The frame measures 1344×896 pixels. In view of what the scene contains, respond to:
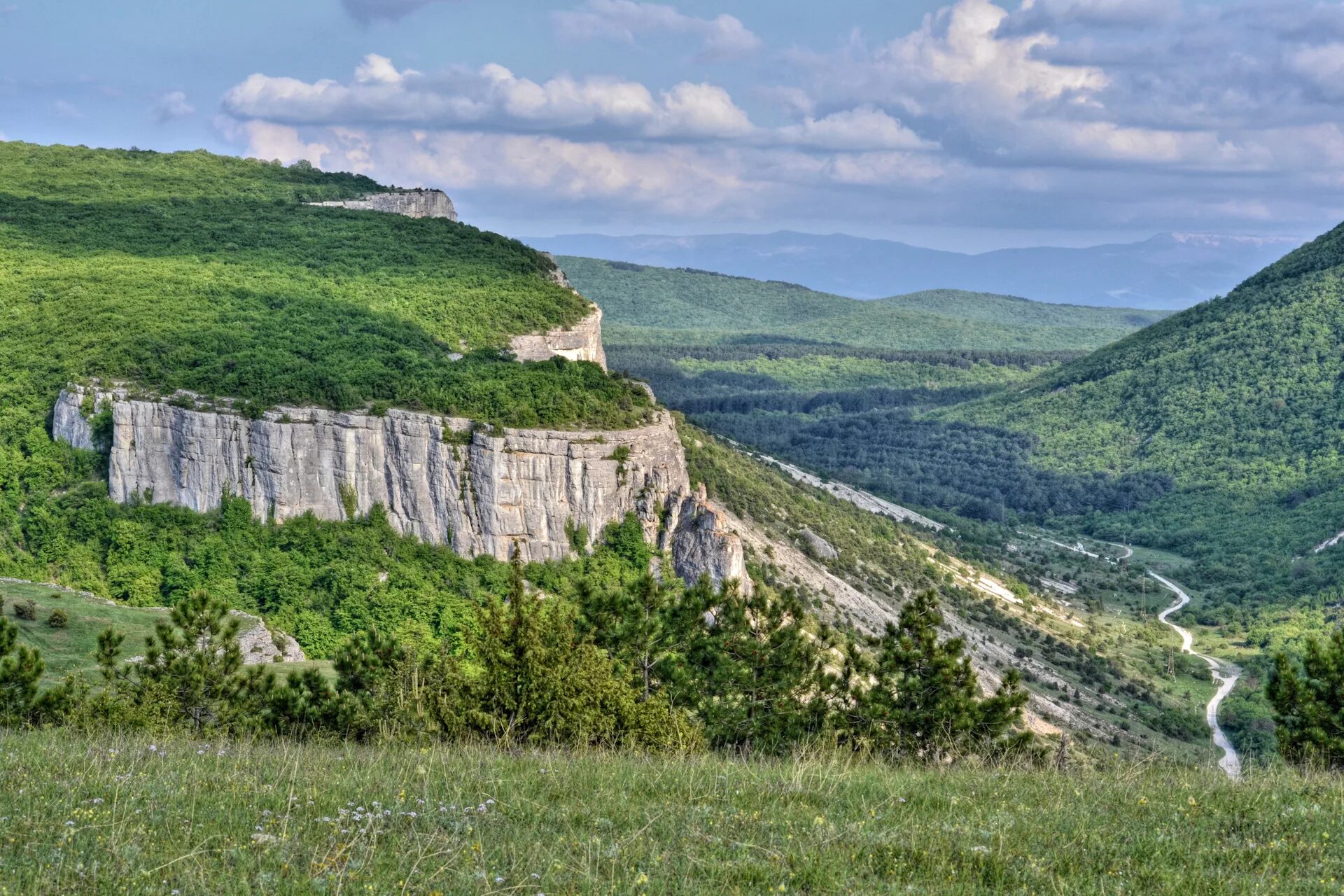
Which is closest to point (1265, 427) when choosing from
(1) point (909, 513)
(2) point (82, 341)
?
(1) point (909, 513)

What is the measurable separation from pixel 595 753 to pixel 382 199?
89.2m

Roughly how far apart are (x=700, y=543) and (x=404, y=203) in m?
56.7

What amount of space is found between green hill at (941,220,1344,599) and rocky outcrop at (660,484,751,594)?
5428cm

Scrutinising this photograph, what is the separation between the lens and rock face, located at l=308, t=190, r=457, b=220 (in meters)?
96.1

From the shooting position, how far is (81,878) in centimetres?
824

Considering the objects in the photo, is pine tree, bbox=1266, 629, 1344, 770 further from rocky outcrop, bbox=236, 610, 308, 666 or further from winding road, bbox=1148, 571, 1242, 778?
rocky outcrop, bbox=236, 610, 308, 666

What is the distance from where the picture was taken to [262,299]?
67625 mm

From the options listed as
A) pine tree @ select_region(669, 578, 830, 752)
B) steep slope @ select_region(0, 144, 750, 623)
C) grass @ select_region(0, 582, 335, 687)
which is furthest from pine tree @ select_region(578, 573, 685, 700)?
steep slope @ select_region(0, 144, 750, 623)

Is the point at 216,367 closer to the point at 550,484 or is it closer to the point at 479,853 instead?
the point at 550,484

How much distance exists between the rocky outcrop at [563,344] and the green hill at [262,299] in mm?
803

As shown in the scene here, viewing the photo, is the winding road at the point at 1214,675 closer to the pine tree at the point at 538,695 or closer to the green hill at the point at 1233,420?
the green hill at the point at 1233,420

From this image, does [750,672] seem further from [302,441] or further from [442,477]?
[302,441]

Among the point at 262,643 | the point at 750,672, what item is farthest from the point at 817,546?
the point at 750,672

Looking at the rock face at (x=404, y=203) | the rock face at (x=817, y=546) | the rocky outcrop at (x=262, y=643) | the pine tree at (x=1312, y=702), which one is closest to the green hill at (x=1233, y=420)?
the rock face at (x=817, y=546)
